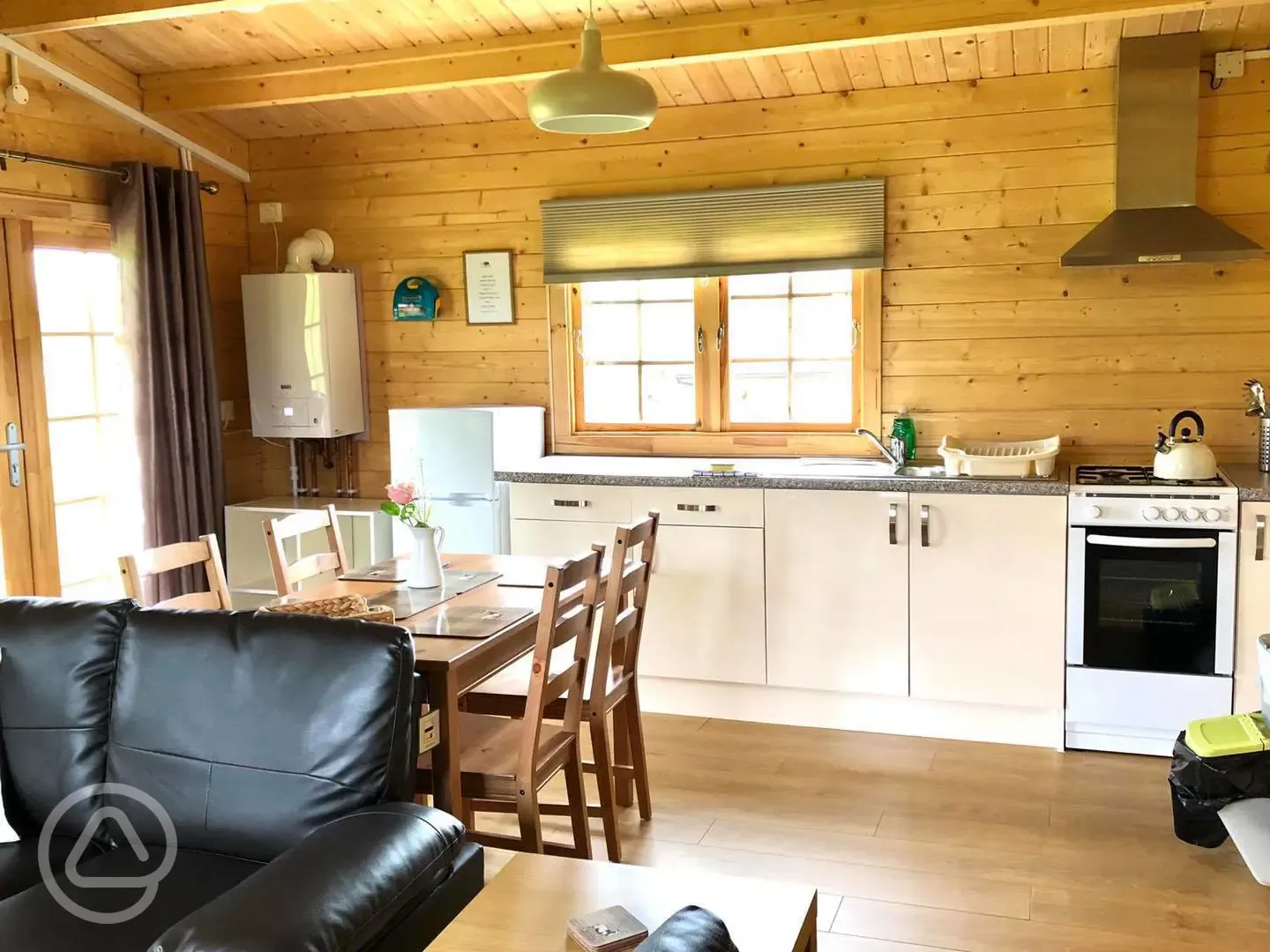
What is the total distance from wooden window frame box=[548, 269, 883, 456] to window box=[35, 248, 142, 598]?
1.81m

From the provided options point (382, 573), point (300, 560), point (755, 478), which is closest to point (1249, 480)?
point (755, 478)

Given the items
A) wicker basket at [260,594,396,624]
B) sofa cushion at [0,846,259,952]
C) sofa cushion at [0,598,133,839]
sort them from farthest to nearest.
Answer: wicker basket at [260,594,396,624], sofa cushion at [0,598,133,839], sofa cushion at [0,846,259,952]

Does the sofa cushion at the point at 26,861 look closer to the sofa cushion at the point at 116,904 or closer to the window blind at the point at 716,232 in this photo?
the sofa cushion at the point at 116,904

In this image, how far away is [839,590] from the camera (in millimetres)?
4184

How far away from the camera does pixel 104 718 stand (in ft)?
7.86

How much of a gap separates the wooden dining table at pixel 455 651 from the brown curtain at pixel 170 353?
1895mm

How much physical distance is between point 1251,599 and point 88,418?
14.4 feet

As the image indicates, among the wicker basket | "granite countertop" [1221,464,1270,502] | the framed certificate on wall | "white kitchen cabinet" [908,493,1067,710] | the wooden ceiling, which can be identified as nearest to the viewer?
the wicker basket

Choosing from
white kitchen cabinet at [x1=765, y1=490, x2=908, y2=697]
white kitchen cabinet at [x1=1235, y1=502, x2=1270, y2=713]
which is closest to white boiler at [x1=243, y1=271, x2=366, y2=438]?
white kitchen cabinet at [x1=765, y1=490, x2=908, y2=697]

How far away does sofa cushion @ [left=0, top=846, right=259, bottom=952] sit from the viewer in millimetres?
1926

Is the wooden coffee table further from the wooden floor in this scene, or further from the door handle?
the door handle

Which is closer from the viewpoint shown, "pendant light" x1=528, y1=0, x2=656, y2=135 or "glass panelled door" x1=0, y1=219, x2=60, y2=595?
"pendant light" x1=528, y1=0, x2=656, y2=135

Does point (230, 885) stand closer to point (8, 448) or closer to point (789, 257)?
point (8, 448)

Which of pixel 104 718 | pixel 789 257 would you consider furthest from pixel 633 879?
pixel 789 257
